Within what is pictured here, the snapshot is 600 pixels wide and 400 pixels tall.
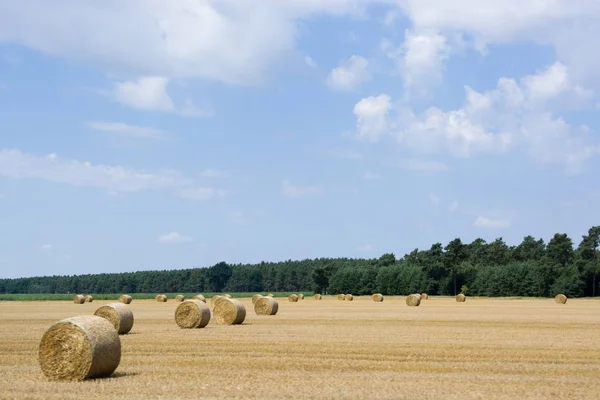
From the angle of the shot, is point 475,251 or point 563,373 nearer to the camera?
point 563,373

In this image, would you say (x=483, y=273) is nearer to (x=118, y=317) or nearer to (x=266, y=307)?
(x=266, y=307)

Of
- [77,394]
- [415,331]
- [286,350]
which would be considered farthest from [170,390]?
[415,331]

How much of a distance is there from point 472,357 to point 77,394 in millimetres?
10417

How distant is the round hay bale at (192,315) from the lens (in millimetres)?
31156

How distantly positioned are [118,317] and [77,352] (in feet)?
39.7

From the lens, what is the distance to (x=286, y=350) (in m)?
22.2

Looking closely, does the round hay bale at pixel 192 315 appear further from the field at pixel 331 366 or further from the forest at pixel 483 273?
the forest at pixel 483 273

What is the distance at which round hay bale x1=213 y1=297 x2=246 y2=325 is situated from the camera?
1330 inches

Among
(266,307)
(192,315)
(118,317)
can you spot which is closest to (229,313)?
(192,315)

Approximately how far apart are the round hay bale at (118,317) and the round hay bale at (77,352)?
1148 cm

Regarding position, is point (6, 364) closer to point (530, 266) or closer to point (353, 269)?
point (530, 266)

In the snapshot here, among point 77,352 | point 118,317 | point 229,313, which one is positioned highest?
point 229,313

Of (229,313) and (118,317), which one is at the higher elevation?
(229,313)

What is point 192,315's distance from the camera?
3133 centimetres
